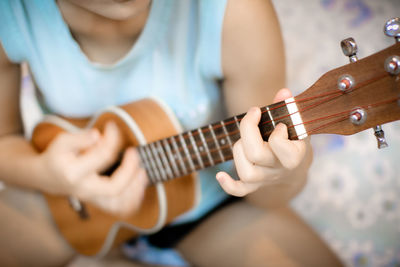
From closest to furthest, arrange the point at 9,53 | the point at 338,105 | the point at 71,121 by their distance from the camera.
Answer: the point at 338,105
the point at 9,53
the point at 71,121

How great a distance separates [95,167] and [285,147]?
38 cm

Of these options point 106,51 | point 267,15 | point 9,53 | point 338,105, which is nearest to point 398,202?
point 338,105

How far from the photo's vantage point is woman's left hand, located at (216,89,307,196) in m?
0.35

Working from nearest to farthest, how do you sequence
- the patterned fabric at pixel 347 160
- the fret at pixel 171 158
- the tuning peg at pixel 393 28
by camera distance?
1. the tuning peg at pixel 393 28
2. the patterned fabric at pixel 347 160
3. the fret at pixel 171 158

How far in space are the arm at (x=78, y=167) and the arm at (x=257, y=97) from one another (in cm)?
22

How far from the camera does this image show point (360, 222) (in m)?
0.63

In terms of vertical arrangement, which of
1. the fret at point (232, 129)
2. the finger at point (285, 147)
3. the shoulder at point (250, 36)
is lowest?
the finger at point (285, 147)

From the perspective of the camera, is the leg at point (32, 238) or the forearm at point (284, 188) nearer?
the forearm at point (284, 188)

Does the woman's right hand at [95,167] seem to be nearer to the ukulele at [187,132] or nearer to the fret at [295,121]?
the ukulele at [187,132]

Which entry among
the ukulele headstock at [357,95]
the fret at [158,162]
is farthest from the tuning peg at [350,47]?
the fret at [158,162]

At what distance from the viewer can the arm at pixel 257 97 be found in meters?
0.36

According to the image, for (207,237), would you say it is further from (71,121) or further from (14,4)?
(14,4)

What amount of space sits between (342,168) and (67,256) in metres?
0.64

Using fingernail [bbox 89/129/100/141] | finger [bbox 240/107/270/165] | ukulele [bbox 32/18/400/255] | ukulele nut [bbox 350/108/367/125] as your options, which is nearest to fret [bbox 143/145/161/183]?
ukulele [bbox 32/18/400/255]
